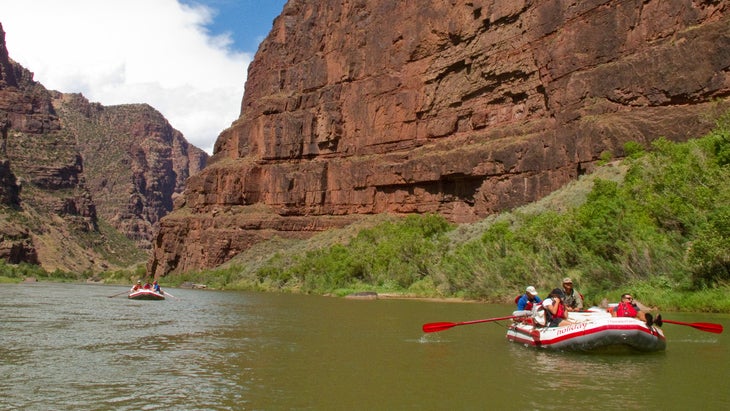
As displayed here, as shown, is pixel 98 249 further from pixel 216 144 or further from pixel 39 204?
pixel 216 144

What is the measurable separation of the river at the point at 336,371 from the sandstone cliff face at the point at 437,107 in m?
36.9

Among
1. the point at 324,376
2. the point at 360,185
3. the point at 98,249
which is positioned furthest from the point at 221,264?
the point at 98,249

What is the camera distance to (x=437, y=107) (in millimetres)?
78375

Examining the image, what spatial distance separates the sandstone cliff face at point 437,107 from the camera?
51.6m

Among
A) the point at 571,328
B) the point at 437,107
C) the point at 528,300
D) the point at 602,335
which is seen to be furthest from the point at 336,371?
the point at 437,107

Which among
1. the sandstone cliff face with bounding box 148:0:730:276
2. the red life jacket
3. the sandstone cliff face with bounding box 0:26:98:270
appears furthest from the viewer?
the sandstone cliff face with bounding box 0:26:98:270

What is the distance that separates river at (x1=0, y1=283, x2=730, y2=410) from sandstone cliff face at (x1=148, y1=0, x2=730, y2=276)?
36874 mm

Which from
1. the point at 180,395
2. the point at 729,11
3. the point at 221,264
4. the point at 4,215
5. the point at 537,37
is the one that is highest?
the point at 537,37

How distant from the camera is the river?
31.6ft

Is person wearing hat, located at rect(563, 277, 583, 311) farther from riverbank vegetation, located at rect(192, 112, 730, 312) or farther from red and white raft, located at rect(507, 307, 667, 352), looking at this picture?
riverbank vegetation, located at rect(192, 112, 730, 312)

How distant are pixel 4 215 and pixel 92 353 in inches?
5495

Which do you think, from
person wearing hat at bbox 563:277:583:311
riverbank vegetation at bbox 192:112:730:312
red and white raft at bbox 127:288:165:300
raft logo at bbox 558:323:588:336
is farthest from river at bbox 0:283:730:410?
red and white raft at bbox 127:288:165:300

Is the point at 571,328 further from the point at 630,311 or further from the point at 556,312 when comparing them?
the point at 630,311

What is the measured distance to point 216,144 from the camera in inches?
4345
